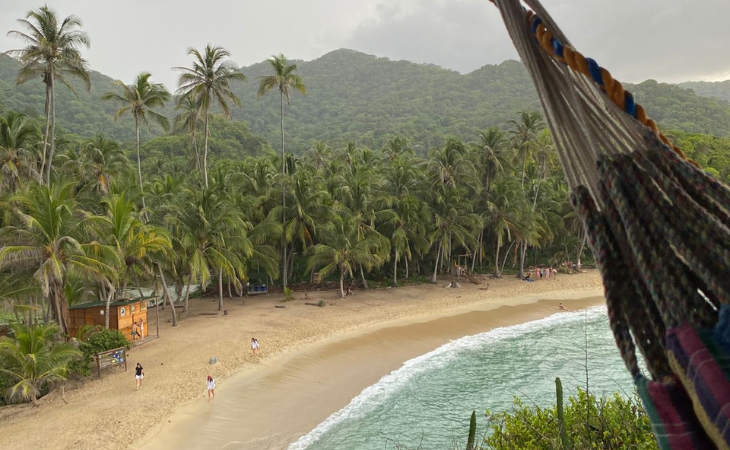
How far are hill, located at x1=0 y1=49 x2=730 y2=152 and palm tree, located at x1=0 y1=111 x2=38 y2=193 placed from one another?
20.5 m

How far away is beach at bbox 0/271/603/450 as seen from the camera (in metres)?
9.29

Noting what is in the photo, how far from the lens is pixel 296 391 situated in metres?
11.6

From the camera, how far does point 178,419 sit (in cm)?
984

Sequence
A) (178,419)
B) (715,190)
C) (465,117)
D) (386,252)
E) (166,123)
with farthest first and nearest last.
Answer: (465,117)
(386,252)
(166,123)
(178,419)
(715,190)

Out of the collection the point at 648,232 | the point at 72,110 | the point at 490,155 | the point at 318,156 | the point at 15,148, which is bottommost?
the point at 648,232

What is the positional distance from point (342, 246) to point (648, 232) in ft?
62.6

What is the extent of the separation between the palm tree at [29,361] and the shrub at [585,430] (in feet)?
36.2

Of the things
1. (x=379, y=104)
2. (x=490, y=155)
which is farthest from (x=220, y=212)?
(x=379, y=104)

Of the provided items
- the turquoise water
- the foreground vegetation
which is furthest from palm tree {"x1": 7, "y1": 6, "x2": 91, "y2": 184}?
the turquoise water

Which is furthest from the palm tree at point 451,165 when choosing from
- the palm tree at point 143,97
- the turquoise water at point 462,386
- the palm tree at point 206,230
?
the palm tree at point 143,97

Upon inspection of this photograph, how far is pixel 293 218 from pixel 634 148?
21362 mm

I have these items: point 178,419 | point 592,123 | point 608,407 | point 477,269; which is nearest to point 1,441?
point 178,419

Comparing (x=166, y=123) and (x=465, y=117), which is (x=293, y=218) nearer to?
(x=166, y=123)

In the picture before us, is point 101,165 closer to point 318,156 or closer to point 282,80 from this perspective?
point 282,80
